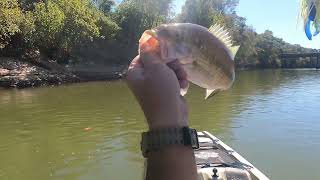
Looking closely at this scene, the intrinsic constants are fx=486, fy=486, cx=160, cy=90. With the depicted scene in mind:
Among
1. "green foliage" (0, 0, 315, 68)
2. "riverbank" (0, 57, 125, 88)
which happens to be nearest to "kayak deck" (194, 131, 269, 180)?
"green foliage" (0, 0, 315, 68)

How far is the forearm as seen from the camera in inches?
50.6

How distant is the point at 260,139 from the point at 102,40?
41.1 meters

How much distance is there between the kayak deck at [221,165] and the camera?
601 centimetres

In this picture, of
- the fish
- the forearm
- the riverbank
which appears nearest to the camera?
the forearm

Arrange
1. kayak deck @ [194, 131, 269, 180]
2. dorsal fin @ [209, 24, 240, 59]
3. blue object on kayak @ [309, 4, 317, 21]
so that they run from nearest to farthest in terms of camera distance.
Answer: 1. dorsal fin @ [209, 24, 240, 59]
2. blue object on kayak @ [309, 4, 317, 21]
3. kayak deck @ [194, 131, 269, 180]

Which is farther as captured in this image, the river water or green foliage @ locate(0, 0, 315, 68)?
green foliage @ locate(0, 0, 315, 68)

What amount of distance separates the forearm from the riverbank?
32850mm

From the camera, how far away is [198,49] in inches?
57.4

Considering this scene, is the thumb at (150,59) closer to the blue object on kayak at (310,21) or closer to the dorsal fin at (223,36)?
the dorsal fin at (223,36)

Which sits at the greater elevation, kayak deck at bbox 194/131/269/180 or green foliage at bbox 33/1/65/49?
green foliage at bbox 33/1/65/49

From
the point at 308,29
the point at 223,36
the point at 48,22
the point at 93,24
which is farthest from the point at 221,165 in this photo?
the point at 93,24

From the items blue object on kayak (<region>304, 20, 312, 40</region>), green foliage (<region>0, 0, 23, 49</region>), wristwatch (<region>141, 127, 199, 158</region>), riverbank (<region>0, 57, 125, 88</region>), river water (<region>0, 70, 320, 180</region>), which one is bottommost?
river water (<region>0, 70, 320, 180</region>)

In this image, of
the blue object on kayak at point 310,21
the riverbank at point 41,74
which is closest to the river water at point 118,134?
the blue object on kayak at point 310,21

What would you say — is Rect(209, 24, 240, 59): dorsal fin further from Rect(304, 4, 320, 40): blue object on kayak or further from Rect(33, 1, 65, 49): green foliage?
Rect(33, 1, 65, 49): green foliage
